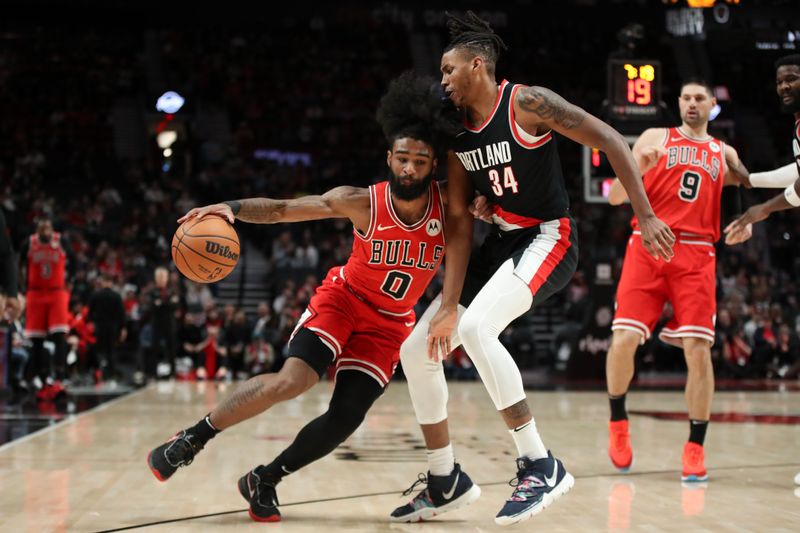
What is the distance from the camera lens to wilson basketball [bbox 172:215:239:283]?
12.9 ft

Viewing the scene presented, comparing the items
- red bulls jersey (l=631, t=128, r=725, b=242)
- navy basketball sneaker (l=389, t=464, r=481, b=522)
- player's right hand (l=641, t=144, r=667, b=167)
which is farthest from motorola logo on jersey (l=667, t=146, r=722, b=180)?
navy basketball sneaker (l=389, t=464, r=481, b=522)

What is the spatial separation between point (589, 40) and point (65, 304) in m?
18.9

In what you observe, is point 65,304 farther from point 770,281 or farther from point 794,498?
point 770,281

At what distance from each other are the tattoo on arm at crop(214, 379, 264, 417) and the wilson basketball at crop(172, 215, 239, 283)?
0.49 metres

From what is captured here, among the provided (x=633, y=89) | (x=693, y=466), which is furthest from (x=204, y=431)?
(x=633, y=89)

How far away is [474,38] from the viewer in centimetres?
413

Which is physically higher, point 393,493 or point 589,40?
point 589,40

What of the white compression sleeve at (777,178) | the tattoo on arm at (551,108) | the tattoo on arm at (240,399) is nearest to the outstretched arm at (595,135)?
the tattoo on arm at (551,108)

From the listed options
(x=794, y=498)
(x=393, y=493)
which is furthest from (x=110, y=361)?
(x=794, y=498)

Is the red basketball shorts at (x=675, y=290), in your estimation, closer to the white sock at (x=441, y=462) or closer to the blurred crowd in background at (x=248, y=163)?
the white sock at (x=441, y=462)

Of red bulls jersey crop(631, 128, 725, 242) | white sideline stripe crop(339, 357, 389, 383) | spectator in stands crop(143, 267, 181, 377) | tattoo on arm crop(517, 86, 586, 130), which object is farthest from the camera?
spectator in stands crop(143, 267, 181, 377)

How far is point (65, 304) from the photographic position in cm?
983

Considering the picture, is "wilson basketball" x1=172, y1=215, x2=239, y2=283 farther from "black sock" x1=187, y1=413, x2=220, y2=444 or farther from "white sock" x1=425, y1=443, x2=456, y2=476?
"white sock" x1=425, y1=443, x2=456, y2=476

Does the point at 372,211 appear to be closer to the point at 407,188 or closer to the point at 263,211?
the point at 407,188
